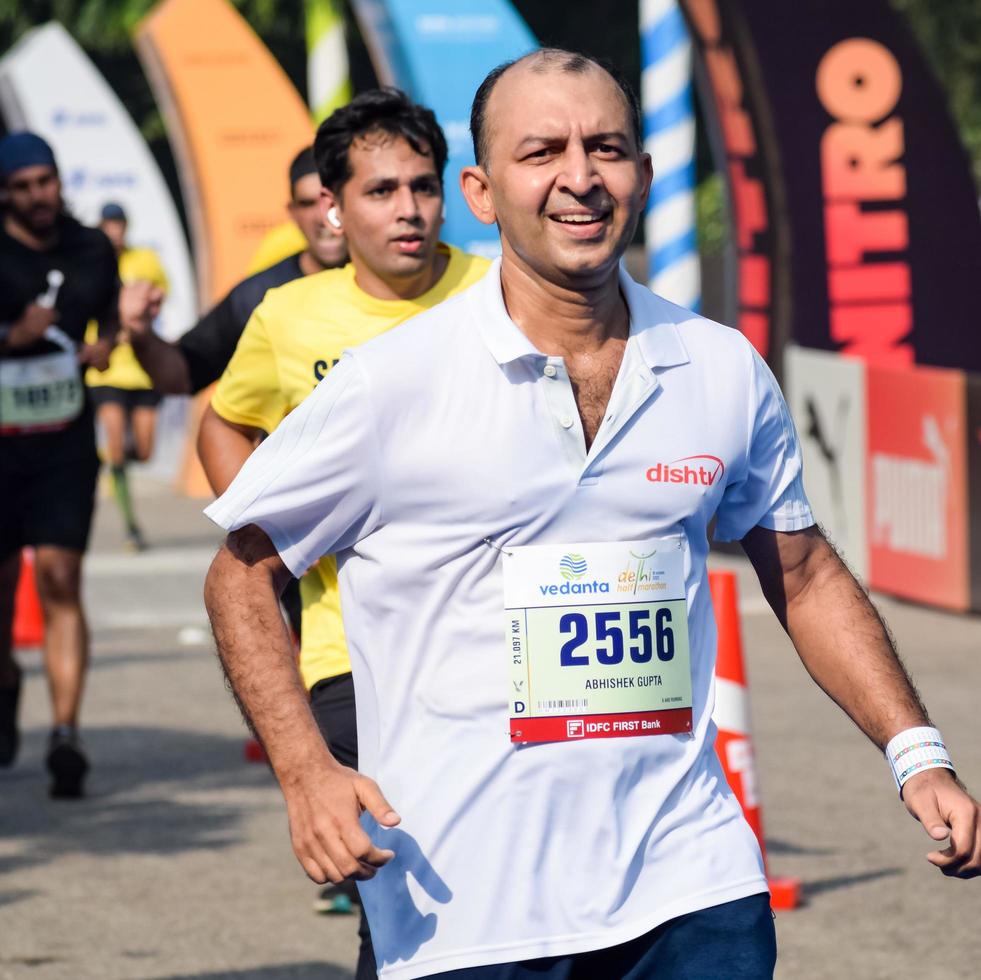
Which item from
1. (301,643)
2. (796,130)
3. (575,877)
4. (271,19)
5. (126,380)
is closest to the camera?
(575,877)

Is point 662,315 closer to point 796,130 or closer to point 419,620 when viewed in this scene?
point 419,620

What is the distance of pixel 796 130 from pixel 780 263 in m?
0.85

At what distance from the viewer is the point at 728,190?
50.6 ft

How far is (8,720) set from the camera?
27.5 ft

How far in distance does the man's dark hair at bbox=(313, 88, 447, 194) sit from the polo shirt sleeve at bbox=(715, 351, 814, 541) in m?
2.14

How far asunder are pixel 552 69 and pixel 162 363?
9.64 feet

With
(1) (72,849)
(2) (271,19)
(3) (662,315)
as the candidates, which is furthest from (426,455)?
(2) (271,19)

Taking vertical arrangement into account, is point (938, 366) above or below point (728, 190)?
below

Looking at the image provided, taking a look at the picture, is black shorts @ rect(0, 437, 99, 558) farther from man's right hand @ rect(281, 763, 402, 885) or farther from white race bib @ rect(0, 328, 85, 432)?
man's right hand @ rect(281, 763, 402, 885)

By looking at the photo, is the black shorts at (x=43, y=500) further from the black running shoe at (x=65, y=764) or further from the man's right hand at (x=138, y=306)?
the man's right hand at (x=138, y=306)

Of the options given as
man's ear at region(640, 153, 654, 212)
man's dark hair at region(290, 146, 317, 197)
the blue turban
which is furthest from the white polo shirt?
the blue turban

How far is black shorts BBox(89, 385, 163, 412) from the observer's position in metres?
15.8

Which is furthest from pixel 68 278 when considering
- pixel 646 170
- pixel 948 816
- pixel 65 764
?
pixel 948 816

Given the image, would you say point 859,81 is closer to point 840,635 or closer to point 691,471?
point 840,635
